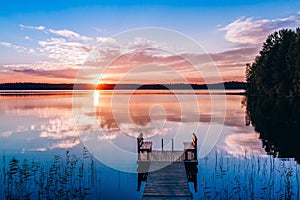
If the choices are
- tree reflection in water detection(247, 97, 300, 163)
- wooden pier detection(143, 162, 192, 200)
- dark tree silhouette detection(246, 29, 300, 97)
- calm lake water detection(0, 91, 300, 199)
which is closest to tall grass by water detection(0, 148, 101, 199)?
calm lake water detection(0, 91, 300, 199)

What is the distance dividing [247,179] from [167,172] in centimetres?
447

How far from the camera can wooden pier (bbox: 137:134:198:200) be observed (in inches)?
563

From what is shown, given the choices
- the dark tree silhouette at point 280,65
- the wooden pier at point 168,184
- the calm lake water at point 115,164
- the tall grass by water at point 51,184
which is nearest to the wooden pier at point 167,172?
the wooden pier at point 168,184

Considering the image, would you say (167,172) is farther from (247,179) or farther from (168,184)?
(247,179)

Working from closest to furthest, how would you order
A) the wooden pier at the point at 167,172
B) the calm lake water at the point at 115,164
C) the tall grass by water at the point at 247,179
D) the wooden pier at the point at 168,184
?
1. the wooden pier at the point at 168,184
2. the wooden pier at the point at 167,172
3. the tall grass by water at the point at 247,179
4. the calm lake water at the point at 115,164

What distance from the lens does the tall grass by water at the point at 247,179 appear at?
1562cm

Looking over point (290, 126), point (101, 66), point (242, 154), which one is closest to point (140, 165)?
point (242, 154)

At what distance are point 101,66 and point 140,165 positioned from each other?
12791 millimetres

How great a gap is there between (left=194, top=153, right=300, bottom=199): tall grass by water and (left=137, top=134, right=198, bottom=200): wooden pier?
955 mm

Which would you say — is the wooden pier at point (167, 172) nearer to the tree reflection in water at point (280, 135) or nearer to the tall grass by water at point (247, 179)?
the tall grass by water at point (247, 179)

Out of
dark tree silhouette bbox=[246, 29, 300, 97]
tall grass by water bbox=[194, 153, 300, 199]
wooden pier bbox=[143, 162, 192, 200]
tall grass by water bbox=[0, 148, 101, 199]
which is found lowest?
tall grass by water bbox=[194, 153, 300, 199]

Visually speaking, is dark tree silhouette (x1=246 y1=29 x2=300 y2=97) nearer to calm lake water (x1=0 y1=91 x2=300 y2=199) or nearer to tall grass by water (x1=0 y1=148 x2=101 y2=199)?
calm lake water (x1=0 y1=91 x2=300 y2=199)

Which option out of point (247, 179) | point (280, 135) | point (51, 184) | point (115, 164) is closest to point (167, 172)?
point (247, 179)

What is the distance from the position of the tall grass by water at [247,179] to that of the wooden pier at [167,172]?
95 cm
